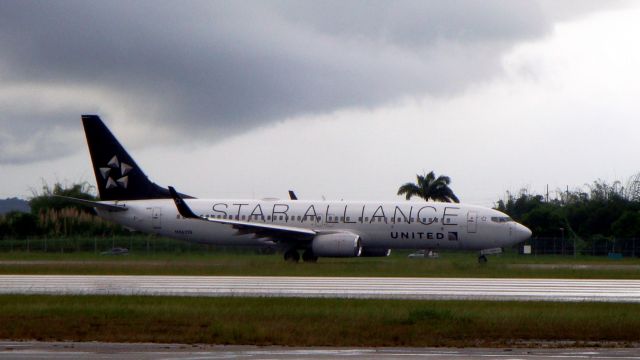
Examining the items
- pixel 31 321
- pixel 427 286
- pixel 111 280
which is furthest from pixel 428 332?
→ pixel 111 280

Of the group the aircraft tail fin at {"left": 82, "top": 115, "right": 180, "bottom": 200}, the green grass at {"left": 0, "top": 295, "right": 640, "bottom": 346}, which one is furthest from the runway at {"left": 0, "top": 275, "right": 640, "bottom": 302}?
the aircraft tail fin at {"left": 82, "top": 115, "right": 180, "bottom": 200}

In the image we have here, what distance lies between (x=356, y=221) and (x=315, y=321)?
2899 cm

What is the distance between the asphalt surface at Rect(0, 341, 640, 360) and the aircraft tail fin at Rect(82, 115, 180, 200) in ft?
117

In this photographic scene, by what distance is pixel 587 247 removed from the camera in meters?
66.1

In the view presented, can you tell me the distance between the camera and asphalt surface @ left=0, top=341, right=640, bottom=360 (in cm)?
1494

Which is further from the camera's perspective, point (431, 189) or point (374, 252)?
point (431, 189)

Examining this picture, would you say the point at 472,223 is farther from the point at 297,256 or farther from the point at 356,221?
the point at 297,256

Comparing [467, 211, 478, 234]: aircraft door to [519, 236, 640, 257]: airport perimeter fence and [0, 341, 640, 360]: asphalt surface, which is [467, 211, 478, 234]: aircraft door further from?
[0, 341, 640, 360]: asphalt surface

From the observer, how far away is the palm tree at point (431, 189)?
104 metres

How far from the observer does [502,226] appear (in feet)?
163

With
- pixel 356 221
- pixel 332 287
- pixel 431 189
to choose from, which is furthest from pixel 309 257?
pixel 431 189

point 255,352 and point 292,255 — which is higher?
point 292,255

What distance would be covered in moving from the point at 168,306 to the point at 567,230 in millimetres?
58878

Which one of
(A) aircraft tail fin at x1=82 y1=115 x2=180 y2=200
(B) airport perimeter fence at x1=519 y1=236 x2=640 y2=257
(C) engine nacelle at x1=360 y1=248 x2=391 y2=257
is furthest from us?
(B) airport perimeter fence at x1=519 y1=236 x2=640 y2=257
